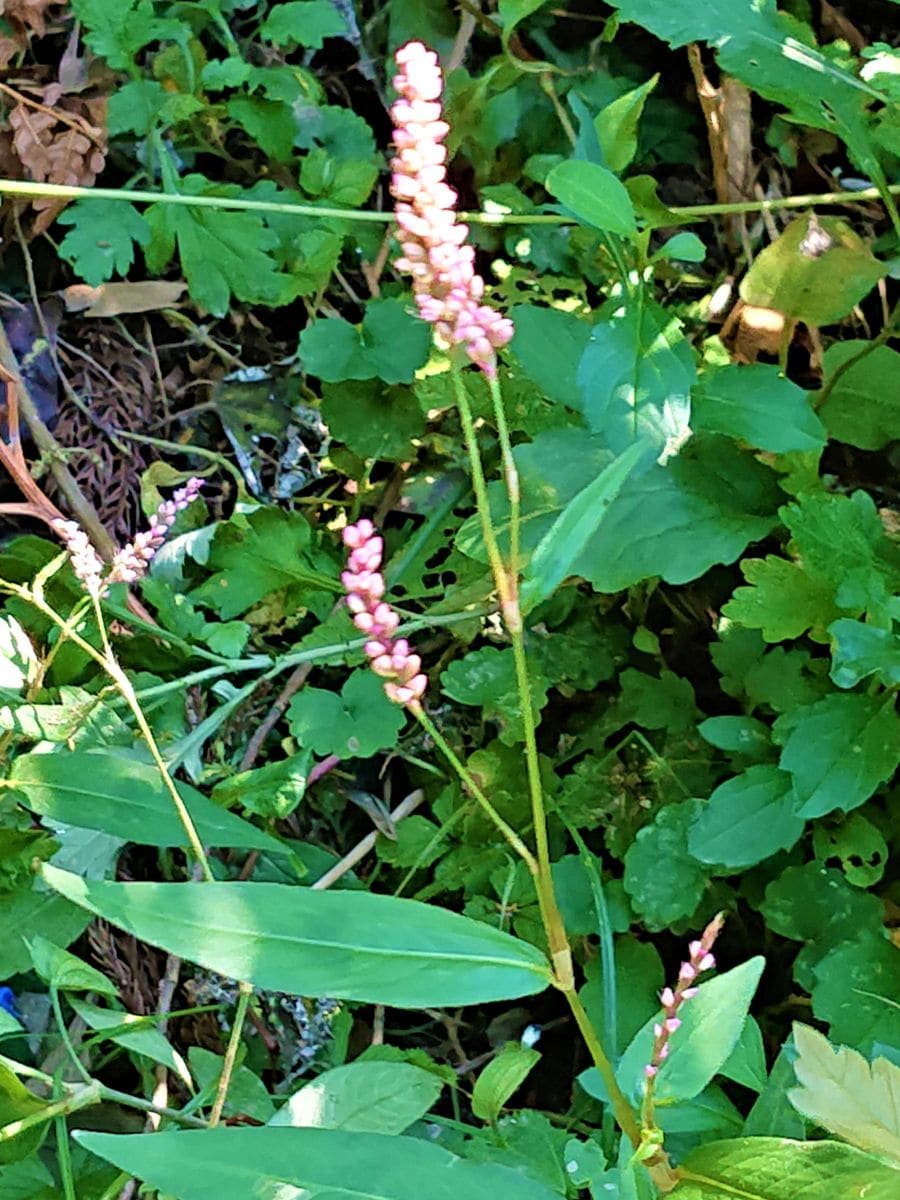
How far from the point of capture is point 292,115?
1.48 m

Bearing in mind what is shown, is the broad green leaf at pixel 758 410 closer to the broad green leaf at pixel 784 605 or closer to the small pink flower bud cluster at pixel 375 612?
the broad green leaf at pixel 784 605

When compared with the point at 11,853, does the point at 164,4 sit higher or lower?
higher

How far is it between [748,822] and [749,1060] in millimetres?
242

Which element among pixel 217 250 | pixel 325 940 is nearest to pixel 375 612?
pixel 325 940

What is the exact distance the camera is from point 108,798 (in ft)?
3.25

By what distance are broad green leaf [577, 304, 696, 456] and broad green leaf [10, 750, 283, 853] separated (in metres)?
0.48

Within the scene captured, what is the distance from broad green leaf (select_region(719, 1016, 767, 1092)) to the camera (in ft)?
3.16

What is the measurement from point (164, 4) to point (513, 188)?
0.53 metres

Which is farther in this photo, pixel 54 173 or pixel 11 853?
pixel 54 173

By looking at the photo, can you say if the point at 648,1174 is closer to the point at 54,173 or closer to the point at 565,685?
the point at 565,685

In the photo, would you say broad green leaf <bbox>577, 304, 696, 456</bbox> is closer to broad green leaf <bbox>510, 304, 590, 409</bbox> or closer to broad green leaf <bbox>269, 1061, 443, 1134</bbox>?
broad green leaf <bbox>510, 304, 590, 409</bbox>

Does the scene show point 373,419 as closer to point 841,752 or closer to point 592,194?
point 592,194

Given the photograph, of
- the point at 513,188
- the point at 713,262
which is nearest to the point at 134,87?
the point at 513,188

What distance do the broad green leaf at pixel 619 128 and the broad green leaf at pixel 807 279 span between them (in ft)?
0.87
